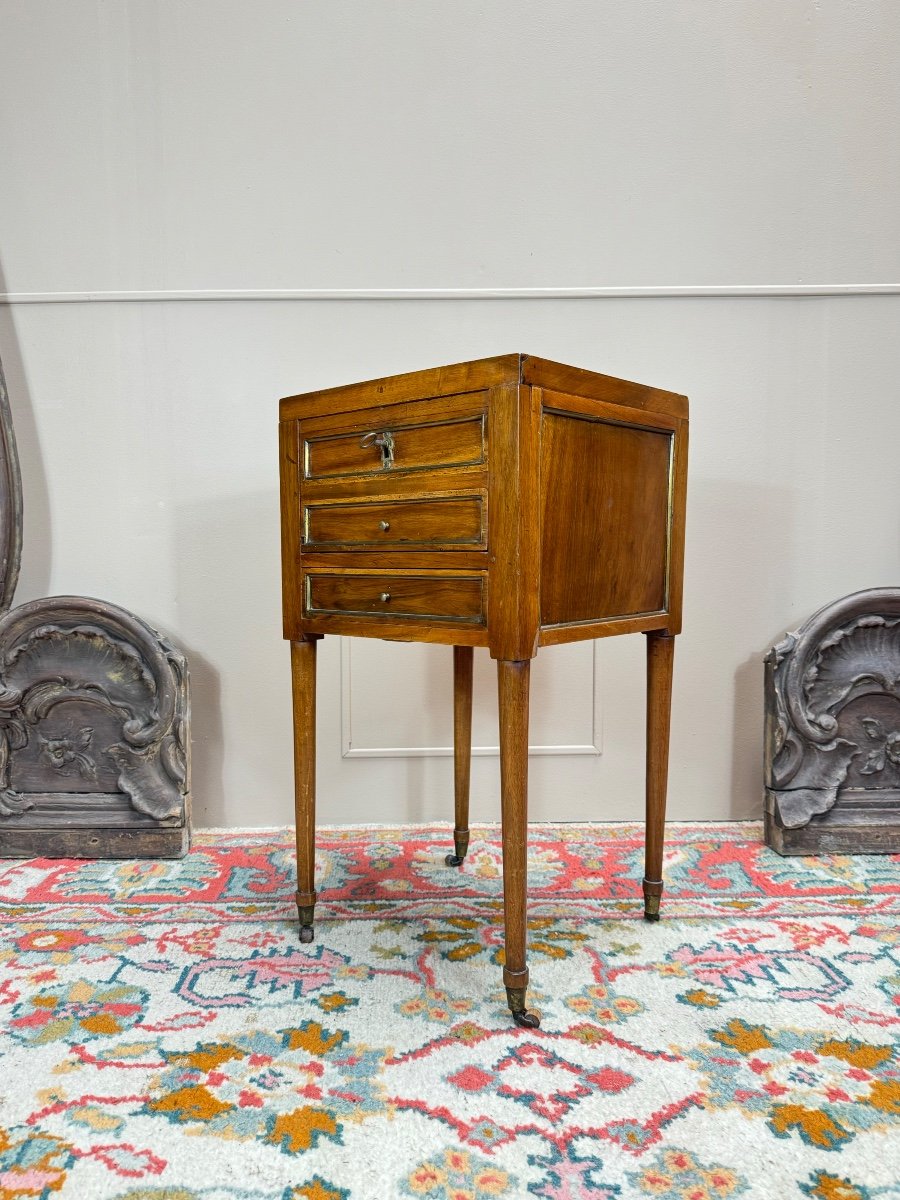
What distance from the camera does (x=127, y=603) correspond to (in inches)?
83.3

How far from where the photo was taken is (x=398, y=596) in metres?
1.29

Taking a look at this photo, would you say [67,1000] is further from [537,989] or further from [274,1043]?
[537,989]

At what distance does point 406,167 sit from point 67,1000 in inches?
78.7

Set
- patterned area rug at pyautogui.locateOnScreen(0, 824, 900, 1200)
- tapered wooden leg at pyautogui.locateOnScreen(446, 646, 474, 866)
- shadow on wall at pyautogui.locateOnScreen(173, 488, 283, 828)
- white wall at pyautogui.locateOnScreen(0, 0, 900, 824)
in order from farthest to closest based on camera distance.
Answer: shadow on wall at pyautogui.locateOnScreen(173, 488, 283, 828) < white wall at pyautogui.locateOnScreen(0, 0, 900, 824) < tapered wooden leg at pyautogui.locateOnScreen(446, 646, 474, 866) < patterned area rug at pyautogui.locateOnScreen(0, 824, 900, 1200)

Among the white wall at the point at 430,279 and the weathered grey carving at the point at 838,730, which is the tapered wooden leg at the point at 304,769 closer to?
the white wall at the point at 430,279

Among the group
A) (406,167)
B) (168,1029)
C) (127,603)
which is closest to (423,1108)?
(168,1029)

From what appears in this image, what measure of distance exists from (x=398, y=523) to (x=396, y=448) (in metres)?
0.12

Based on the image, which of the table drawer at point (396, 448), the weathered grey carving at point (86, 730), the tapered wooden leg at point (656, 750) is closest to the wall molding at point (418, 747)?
the weathered grey carving at point (86, 730)

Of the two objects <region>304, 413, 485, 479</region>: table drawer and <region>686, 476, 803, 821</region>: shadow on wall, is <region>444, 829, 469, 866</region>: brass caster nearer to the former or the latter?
<region>686, 476, 803, 821</region>: shadow on wall

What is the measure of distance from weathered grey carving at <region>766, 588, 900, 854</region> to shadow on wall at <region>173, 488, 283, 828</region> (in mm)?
1274

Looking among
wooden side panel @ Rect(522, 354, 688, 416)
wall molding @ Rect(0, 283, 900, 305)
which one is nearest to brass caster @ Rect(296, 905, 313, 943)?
wooden side panel @ Rect(522, 354, 688, 416)

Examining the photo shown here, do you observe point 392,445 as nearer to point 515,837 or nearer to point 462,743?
point 515,837

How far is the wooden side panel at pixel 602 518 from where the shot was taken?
1.20 m

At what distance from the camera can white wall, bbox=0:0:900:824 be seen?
6.53 ft
